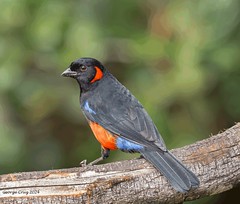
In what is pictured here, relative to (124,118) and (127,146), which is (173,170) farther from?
(124,118)

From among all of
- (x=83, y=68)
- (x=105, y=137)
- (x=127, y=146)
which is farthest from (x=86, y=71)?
(x=127, y=146)

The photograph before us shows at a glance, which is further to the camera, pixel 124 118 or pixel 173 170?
pixel 124 118

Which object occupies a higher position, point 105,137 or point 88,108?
point 88,108

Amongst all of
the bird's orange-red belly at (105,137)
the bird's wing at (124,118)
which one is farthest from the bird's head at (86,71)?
the bird's orange-red belly at (105,137)

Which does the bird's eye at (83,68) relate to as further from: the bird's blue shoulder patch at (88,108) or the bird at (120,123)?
the bird's blue shoulder patch at (88,108)

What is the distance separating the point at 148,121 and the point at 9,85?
5.49 feet

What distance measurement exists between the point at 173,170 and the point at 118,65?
2.60m

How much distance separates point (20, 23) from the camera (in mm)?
6328

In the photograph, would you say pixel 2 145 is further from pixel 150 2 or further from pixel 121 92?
pixel 150 2

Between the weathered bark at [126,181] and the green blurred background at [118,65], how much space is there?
1505mm

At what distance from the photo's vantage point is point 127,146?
5.08 meters

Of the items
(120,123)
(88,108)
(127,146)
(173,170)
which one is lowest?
(173,170)

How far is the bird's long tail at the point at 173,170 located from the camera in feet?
14.3

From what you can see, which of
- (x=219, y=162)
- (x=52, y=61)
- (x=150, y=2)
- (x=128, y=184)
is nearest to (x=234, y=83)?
(x=150, y=2)
